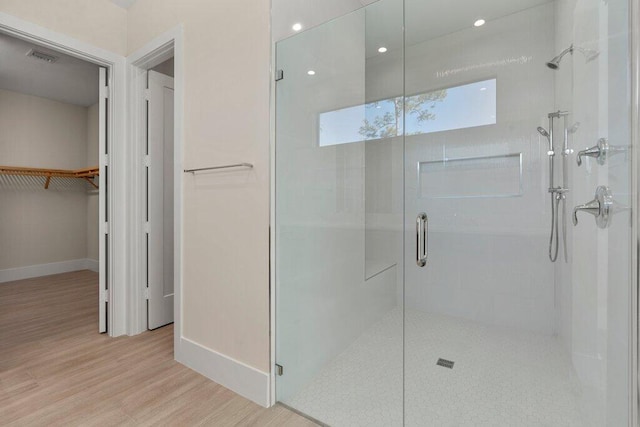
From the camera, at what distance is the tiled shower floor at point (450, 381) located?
1.33m

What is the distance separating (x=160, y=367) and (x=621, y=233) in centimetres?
247

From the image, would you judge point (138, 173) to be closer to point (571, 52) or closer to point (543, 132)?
point (543, 132)

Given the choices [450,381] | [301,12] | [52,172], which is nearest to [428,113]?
[301,12]

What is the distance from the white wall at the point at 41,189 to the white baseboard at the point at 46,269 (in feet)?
0.21

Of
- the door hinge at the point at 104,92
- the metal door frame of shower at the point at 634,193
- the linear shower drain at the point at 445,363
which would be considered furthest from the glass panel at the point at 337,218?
the door hinge at the point at 104,92

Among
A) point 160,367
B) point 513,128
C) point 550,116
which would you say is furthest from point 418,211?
point 160,367

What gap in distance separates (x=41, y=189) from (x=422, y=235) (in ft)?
18.2

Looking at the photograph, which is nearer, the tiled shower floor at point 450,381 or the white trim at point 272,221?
the tiled shower floor at point 450,381

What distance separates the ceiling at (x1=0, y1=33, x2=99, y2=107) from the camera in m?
3.24

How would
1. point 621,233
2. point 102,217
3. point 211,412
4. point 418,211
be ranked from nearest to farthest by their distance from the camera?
point 621,233, point 418,211, point 211,412, point 102,217

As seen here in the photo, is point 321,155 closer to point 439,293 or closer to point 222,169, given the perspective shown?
point 222,169

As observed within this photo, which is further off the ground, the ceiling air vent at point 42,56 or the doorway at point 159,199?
the ceiling air vent at point 42,56

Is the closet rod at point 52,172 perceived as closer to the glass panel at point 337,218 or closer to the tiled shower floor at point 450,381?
the glass panel at point 337,218

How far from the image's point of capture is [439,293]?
155 centimetres
